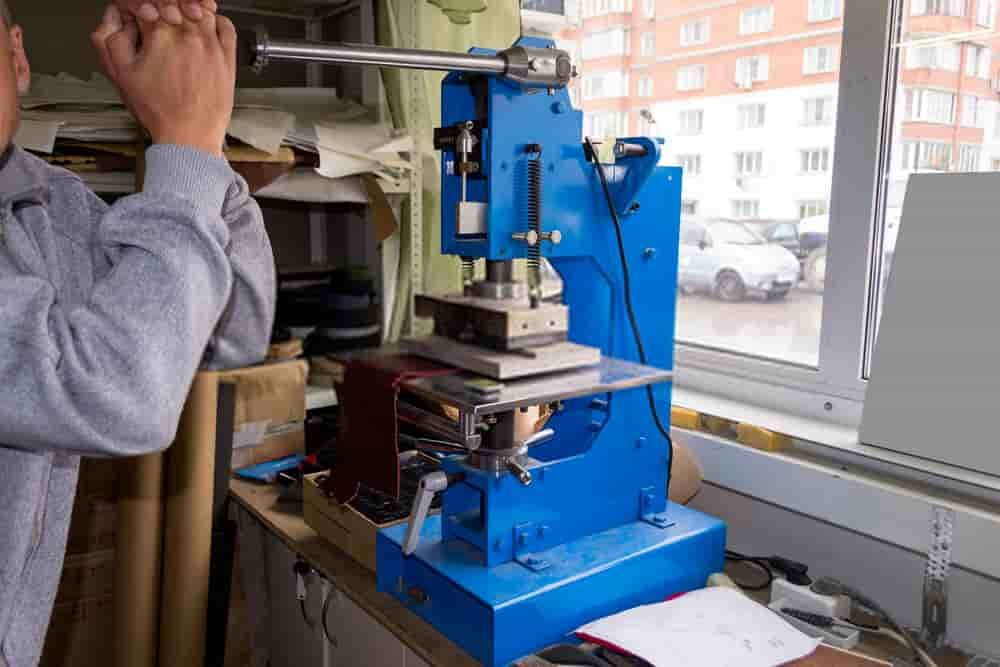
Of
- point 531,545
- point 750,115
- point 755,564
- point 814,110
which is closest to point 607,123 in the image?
point 750,115

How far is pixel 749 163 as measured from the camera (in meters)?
1.74

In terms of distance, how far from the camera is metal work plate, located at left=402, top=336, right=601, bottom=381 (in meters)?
1.04

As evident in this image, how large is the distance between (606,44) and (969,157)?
997 millimetres

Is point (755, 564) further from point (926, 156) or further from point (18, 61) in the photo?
point (18, 61)

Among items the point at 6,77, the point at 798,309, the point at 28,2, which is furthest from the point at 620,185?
the point at 28,2

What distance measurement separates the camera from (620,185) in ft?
3.91

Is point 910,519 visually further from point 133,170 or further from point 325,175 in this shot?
point 133,170

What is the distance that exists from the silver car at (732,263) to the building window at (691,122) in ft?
0.67

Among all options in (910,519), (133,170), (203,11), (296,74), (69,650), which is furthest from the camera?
(296,74)

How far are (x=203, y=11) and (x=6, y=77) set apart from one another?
0.58 ft

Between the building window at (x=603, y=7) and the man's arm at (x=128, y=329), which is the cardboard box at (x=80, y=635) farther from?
the building window at (x=603, y=7)

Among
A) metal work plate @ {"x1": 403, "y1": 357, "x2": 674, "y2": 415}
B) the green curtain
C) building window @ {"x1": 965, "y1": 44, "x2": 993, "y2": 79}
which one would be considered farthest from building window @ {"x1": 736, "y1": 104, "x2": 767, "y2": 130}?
metal work plate @ {"x1": 403, "y1": 357, "x2": 674, "y2": 415}

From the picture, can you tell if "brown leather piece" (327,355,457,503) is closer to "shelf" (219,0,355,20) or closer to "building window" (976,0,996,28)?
"building window" (976,0,996,28)

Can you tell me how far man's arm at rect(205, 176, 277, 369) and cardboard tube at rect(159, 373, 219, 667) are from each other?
773mm
